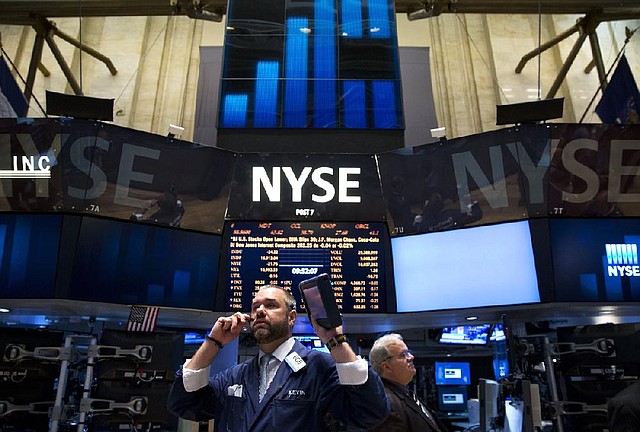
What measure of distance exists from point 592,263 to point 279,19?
617cm

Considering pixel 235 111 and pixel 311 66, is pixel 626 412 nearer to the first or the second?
pixel 235 111

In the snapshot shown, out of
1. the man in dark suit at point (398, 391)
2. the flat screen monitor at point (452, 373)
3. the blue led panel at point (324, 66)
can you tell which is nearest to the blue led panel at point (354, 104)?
the blue led panel at point (324, 66)

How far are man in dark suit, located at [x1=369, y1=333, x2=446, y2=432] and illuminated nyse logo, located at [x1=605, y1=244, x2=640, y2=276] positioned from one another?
181 inches

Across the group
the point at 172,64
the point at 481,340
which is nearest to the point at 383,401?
the point at 481,340

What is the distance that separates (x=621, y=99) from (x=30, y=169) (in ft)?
29.1

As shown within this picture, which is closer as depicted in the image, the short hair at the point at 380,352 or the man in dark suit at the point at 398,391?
the man in dark suit at the point at 398,391

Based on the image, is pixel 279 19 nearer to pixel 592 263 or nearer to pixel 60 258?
pixel 60 258

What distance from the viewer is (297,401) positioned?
2053 millimetres

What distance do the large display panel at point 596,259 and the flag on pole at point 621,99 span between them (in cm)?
243

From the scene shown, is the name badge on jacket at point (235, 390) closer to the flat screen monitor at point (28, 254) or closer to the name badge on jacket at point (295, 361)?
the name badge on jacket at point (295, 361)

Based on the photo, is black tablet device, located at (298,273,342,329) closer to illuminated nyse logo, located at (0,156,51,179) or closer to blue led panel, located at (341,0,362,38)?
illuminated nyse logo, located at (0,156,51,179)

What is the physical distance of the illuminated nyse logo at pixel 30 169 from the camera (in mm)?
6895

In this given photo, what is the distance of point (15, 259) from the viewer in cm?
658

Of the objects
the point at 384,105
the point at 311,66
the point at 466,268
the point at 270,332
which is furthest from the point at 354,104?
the point at 270,332
